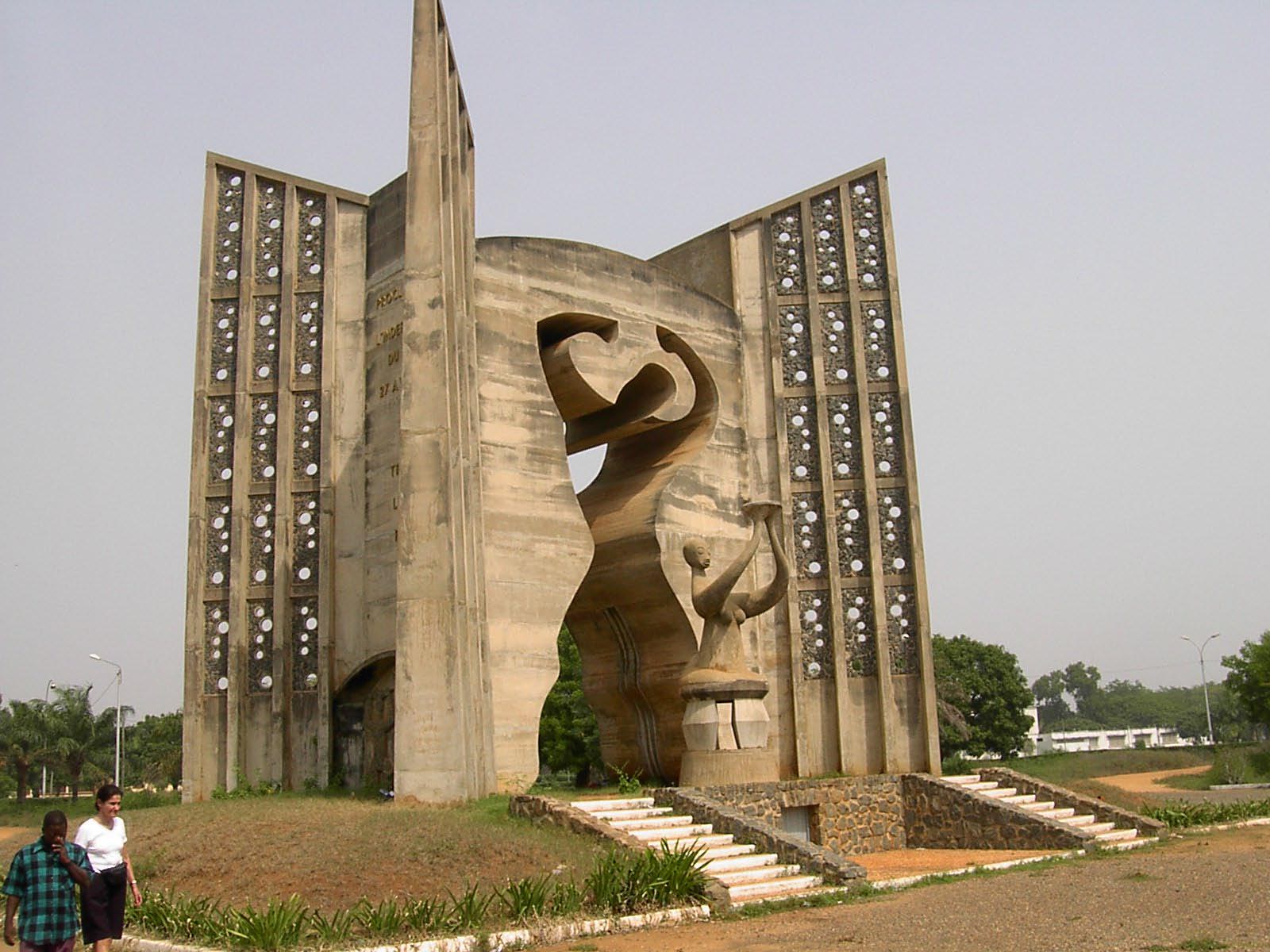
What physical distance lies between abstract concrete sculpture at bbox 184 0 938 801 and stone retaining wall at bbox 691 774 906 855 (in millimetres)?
570

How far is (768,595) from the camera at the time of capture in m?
15.8

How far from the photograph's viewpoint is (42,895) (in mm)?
6348

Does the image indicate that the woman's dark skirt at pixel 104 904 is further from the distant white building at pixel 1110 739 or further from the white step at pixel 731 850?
the distant white building at pixel 1110 739

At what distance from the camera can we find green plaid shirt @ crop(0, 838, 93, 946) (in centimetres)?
631

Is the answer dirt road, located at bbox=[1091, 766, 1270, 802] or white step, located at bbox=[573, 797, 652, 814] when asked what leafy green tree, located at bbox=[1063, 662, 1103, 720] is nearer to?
dirt road, located at bbox=[1091, 766, 1270, 802]

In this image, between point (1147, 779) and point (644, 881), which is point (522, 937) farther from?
point (1147, 779)

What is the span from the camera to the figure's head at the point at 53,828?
6.52 m

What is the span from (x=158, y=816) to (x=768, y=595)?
743 cm

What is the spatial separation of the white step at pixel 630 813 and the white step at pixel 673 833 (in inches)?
15.0

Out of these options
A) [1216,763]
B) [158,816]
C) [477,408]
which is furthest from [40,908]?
[1216,763]

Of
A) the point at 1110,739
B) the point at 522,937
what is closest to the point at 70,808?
the point at 522,937

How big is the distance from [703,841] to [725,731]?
2.67 meters

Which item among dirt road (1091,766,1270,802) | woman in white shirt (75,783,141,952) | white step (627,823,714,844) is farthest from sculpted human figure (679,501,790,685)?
woman in white shirt (75,783,141,952)

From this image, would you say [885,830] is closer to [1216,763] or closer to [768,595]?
[768,595]
